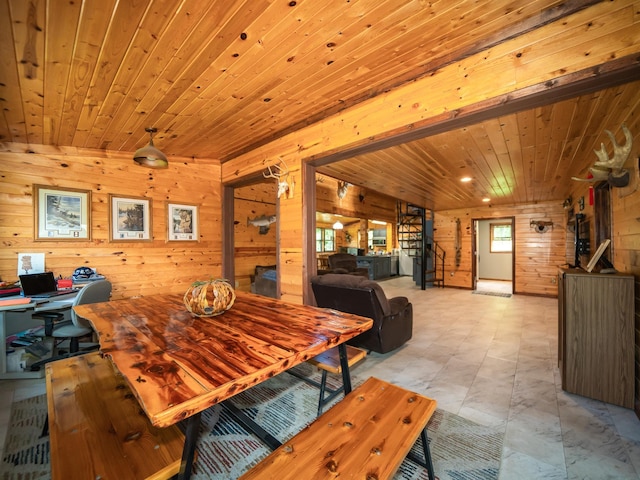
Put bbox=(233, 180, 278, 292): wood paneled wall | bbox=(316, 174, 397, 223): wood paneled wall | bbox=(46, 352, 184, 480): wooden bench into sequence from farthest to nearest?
1. bbox=(316, 174, 397, 223): wood paneled wall
2. bbox=(233, 180, 278, 292): wood paneled wall
3. bbox=(46, 352, 184, 480): wooden bench

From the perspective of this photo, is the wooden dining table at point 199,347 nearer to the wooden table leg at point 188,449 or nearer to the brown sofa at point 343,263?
the wooden table leg at point 188,449

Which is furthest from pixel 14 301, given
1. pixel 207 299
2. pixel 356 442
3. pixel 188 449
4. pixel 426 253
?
pixel 426 253

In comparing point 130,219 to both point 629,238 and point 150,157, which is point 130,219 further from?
point 629,238

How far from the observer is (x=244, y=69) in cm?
190

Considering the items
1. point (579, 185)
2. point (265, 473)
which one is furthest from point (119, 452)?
point (579, 185)

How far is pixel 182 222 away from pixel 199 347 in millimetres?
3391

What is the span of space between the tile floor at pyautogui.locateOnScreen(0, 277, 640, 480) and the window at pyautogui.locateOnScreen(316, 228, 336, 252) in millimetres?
6632

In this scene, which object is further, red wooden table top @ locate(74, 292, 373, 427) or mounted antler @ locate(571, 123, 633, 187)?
mounted antler @ locate(571, 123, 633, 187)

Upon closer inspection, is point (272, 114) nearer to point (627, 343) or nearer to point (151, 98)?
point (151, 98)

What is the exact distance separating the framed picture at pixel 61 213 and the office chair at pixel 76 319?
104 centimetres

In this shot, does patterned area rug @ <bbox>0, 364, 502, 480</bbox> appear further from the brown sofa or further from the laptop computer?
the brown sofa

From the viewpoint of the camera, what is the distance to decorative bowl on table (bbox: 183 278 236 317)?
1552 mm

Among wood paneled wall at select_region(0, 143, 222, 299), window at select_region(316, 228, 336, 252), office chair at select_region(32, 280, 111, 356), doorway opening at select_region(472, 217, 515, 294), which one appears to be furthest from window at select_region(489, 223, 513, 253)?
office chair at select_region(32, 280, 111, 356)

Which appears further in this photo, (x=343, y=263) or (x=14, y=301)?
(x=343, y=263)
